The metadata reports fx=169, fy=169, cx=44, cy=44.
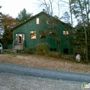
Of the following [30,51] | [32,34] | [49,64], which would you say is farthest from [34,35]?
[49,64]

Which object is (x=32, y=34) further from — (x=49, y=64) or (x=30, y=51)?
(x=49, y=64)

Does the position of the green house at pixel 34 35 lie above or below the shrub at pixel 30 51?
above

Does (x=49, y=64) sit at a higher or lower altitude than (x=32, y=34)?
lower

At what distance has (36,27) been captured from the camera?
2677cm

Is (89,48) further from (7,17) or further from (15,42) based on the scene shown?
(7,17)

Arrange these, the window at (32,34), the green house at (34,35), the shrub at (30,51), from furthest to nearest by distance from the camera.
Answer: the window at (32,34) < the green house at (34,35) < the shrub at (30,51)

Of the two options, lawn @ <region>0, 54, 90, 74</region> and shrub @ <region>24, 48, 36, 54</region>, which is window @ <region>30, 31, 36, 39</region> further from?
lawn @ <region>0, 54, 90, 74</region>

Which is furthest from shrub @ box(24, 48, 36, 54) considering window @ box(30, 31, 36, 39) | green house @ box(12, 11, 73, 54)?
window @ box(30, 31, 36, 39)

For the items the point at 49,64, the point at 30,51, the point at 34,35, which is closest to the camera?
the point at 49,64

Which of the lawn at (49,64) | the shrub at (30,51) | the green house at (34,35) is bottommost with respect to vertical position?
the lawn at (49,64)

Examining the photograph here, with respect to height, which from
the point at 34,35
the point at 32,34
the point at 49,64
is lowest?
the point at 49,64

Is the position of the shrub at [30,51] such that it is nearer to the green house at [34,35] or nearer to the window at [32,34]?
the green house at [34,35]

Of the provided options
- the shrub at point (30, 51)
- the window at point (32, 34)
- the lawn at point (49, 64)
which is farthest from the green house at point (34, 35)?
the lawn at point (49, 64)

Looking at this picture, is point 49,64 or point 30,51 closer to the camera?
point 49,64
